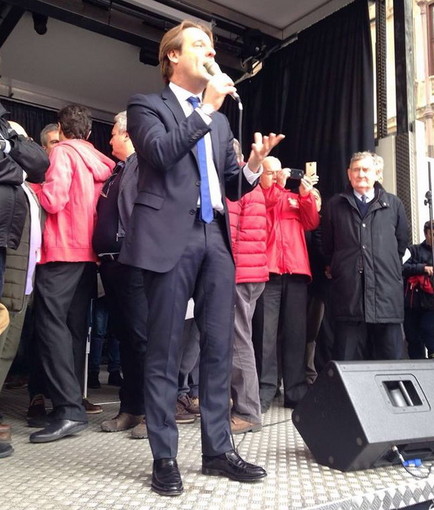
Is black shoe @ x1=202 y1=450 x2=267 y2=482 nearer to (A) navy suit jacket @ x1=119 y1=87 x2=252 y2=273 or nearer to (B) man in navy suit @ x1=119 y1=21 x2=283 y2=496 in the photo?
(B) man in navy suit @ x1=119 y1=21 x2=283 y2=496

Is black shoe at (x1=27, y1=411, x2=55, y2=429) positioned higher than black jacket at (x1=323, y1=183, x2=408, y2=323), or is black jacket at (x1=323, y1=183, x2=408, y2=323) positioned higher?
black jacket at (x1=323, y1=183, x2=408, y2=323)

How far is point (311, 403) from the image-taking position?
1960 millimetres

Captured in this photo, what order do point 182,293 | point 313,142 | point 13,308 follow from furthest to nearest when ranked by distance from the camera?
point 313,142 → point 13,308 → point 182,293

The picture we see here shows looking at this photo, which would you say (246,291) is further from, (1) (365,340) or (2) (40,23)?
(2) (40,23)

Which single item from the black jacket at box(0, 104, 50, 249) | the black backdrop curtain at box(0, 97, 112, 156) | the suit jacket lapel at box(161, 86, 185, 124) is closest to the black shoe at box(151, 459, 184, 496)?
the black jacket at box(0, 104, 50, 249)

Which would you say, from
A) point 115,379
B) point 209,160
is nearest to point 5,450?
point 209,160

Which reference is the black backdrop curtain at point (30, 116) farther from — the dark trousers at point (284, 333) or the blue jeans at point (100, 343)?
the dark trousers at point (284, 333)

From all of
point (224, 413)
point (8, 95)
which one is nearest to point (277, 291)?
point (224, 413)

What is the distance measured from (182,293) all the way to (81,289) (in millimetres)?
953

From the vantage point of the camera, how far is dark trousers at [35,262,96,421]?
232 cm

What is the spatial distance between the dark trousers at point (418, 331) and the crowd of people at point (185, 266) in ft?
0.04

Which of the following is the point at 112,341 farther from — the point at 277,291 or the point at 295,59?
the point at 295,59

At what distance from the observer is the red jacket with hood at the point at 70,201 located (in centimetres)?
238

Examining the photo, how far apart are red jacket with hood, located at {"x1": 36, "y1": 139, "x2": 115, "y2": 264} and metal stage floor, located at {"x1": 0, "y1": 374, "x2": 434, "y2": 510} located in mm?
777
